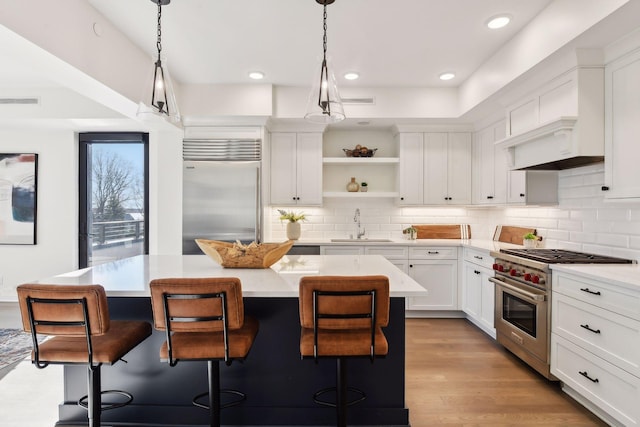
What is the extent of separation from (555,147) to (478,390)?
192 cm

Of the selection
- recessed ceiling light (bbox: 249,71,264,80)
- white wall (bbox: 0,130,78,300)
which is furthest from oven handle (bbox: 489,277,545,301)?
white wall (bbox: 0,130,78,300)

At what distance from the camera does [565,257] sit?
281 cm

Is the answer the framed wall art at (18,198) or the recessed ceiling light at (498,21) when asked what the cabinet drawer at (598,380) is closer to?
the recessed ceiling light at (498,21)

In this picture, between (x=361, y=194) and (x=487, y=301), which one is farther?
(x=361, y=194)

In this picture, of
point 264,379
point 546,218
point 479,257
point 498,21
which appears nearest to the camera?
point 264,379

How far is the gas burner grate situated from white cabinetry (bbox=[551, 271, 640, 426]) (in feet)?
0.53

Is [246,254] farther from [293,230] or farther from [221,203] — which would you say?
[293,230]

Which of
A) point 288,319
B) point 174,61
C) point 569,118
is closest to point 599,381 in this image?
point 569,118

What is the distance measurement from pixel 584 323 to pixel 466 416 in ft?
3.14

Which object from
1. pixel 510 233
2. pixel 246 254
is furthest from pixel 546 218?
pixel 246 254

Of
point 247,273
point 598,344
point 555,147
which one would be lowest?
point 598,344

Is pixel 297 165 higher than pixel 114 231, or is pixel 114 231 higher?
pixel 297 165

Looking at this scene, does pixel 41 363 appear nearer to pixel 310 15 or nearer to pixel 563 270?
pixel 310 15

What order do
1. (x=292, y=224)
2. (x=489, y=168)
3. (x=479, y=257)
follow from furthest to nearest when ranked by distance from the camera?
1. (x=292, y=224)
2. (x=489, y=168)
3. (x=479, y=257)
